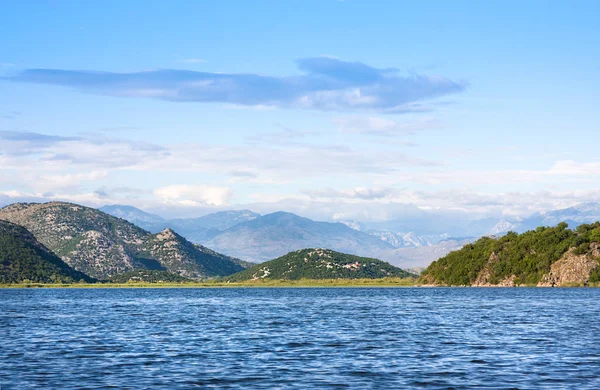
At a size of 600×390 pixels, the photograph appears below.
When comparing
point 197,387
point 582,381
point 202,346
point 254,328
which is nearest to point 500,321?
point 254,328

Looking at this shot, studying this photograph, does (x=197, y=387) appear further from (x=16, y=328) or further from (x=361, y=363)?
(x=16, y=328)

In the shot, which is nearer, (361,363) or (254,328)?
(361,363)

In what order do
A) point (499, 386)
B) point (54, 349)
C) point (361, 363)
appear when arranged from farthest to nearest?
1. point (54, 349)
2. point (361, 363)
3. point (499, 386)

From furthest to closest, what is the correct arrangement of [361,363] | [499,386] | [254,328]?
1. [254,328]
2. [361,363]
3. [499,386]

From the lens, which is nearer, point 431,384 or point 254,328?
point 431,384

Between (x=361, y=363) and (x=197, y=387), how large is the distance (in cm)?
1554

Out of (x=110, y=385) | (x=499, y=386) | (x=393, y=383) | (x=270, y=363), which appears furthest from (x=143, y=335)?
(x=499, y=386)

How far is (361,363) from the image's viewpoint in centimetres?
5862

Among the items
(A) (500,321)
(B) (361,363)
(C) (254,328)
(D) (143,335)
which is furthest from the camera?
(A) (500,321)

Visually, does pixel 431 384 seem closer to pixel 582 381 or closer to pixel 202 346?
pixel 582 381

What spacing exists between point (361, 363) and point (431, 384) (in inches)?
425

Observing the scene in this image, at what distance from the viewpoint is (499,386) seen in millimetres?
47281

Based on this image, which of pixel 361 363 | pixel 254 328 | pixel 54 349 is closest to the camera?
pixel 361 363

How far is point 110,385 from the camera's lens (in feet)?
160
